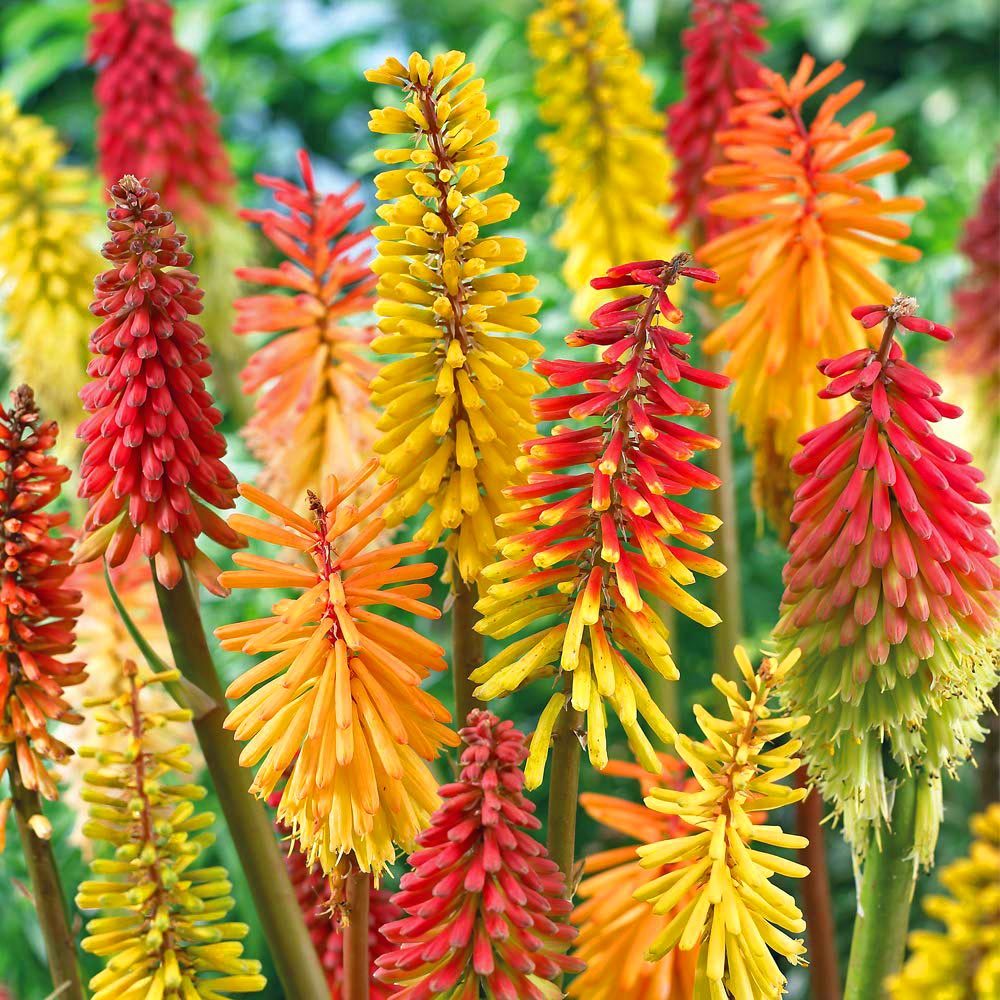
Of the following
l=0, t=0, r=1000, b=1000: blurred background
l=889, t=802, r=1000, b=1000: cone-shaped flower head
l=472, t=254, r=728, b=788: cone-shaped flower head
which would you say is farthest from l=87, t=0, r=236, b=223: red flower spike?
l=889, t=802, r=1000, b=1000: cone-shaped flower head

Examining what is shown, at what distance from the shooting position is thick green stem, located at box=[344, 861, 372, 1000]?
1.51 feet

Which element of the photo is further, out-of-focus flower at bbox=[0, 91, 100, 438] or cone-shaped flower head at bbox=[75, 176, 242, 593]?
out-of-focus flower at bbox=[0, 91, 100, 438]

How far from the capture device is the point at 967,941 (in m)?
0.32

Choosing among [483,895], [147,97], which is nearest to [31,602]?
[483,895]

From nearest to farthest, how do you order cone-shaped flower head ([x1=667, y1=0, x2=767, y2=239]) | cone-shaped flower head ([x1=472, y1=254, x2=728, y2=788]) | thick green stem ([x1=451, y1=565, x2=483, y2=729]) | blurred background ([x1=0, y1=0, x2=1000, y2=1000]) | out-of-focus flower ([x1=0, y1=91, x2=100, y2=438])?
cone-shaped flower head ([x1=472, y1=254, x2=728, y2=788])
thick green stem ([x1=451, y1=565, x2=483, y2=729])
cone-shaped flower head ([x1=667, y1=0, x2=767, y2=239])
out-of-focus flower ([x1=0, y1=91, x2=100, y2=438])
blurred background ([x1=0, y1=0, x2=1000, y2=1000])

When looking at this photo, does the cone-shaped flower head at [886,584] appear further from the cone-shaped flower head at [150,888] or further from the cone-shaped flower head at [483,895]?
the cone-shaped flower head at [150,888]

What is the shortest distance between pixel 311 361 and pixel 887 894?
1.14 ft

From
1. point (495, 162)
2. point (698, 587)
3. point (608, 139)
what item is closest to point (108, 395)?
point (495, 162)

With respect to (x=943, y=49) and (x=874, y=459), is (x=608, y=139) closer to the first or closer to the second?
(x=874, y=459)

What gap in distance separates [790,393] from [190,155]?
0.61 metres

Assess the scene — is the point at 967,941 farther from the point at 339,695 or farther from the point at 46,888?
the point at 46,888

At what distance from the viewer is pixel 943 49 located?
2174 mm

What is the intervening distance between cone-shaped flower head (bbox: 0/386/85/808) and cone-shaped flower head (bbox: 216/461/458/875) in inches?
3.2

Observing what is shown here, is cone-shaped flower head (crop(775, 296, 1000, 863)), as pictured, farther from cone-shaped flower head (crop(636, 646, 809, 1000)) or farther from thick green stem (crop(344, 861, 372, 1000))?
thick green stem (crop(344, 861, 372, 1000))
